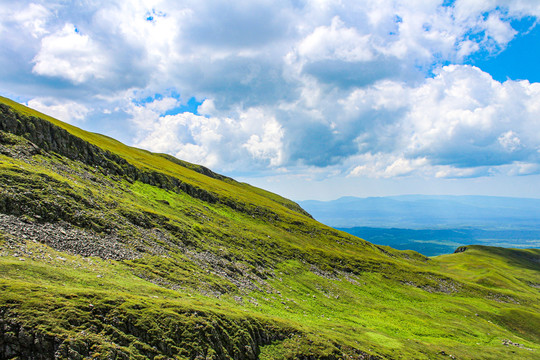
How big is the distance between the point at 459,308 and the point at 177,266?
79036 mm

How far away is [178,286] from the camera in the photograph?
36.8m

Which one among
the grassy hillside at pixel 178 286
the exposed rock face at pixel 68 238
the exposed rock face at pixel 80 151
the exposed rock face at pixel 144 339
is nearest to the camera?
the exposed rock face at pixel 144 339

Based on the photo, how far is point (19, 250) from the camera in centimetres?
2755

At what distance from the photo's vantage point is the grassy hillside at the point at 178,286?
19031 millimetres

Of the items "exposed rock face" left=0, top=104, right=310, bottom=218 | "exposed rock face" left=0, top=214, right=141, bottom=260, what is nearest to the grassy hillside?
"exposed rock face" left=0, top=214, right=141, bottom=260

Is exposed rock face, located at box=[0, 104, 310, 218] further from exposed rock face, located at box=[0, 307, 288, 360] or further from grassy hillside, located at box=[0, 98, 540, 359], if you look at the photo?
exposed rock face, located at box=[0, 307, 288, 360]

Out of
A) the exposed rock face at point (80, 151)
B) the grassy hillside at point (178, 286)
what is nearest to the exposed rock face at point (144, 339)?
the grassy hillside at point (178, 286)

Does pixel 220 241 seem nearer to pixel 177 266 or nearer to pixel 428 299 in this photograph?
pixel 177 266

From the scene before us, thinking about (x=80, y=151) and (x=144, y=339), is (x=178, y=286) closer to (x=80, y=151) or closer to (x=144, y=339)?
(x=144, y=339)

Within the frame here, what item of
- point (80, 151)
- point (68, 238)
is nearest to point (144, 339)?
point (68, 238)

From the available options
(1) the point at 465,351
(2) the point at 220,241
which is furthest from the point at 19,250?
(1) the point at 465,351

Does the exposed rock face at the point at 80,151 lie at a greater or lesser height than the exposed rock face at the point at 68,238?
greater

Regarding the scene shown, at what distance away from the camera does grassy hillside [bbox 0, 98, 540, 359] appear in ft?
62.4

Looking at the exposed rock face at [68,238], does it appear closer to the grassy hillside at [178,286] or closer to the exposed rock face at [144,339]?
the grassy hillside at [178,286]
